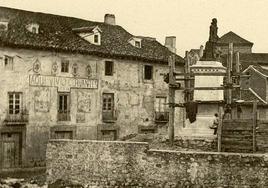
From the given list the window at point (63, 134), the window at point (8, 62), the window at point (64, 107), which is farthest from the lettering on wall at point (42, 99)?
the window at point (8, 62)

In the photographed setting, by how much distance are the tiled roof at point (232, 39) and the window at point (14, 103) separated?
43.7 m

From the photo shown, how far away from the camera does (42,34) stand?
28812mm

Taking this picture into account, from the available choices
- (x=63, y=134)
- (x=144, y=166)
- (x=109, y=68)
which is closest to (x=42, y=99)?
(x=63, y=134)

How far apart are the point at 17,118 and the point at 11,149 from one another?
1.65 m

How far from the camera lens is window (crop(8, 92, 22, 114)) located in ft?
87.1

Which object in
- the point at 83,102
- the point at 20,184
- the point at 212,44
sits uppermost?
the point at 212,44

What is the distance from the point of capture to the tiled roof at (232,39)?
6669 centimetres

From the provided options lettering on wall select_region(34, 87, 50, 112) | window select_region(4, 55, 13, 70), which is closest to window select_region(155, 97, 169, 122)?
lettering on wall select_region(34, 87, 50, 112)

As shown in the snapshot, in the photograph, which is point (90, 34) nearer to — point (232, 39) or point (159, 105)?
point (159, 105)

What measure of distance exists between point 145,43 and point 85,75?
23.6 feet

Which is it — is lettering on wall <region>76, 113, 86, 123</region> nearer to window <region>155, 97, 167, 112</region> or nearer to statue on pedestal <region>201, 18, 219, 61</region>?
window <region>155, 97, 167, 112</region>

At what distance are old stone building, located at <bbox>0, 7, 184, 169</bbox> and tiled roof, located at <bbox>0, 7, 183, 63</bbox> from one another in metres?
0.06

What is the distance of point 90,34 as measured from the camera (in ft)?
101

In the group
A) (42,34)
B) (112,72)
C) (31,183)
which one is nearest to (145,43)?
(112,72)
